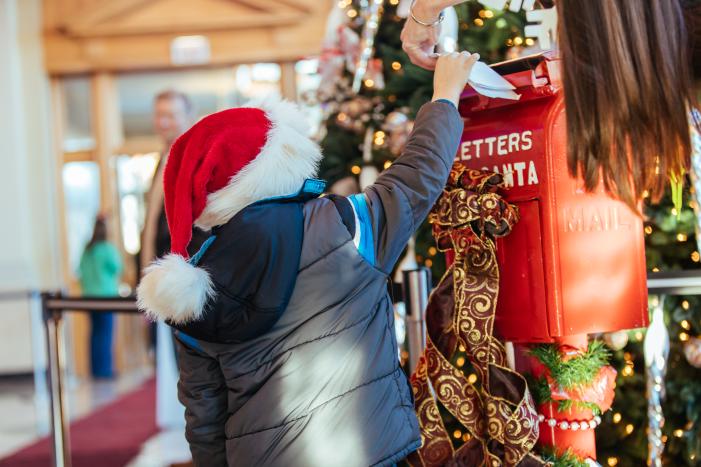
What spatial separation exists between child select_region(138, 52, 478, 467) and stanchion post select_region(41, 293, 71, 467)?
1.91 meters

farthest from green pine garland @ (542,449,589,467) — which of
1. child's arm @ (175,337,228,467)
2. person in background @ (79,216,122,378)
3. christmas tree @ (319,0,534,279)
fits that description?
person in background @ (79,216,122,378)

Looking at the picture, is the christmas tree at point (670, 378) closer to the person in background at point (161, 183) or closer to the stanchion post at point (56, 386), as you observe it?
the stanchion post at point (56, 386)

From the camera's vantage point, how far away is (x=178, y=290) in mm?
1765

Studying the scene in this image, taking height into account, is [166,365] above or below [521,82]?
below

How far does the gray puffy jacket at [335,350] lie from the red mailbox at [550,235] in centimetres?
20

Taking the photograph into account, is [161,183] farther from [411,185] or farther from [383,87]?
[411,185]

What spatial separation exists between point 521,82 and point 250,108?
61 cm

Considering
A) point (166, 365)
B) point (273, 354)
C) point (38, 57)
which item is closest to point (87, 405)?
point (166, 365)

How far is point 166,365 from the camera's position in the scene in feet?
16.4

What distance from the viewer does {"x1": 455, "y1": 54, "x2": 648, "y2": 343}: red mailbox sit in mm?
1972

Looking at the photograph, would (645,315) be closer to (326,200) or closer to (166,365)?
(326,200)

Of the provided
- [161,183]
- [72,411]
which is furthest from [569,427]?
[72,411]

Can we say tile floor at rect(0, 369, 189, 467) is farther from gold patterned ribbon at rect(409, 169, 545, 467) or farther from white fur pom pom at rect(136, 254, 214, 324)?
white fur pom pom at rect(136, 254, 214, 324)

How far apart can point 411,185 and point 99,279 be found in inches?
291
